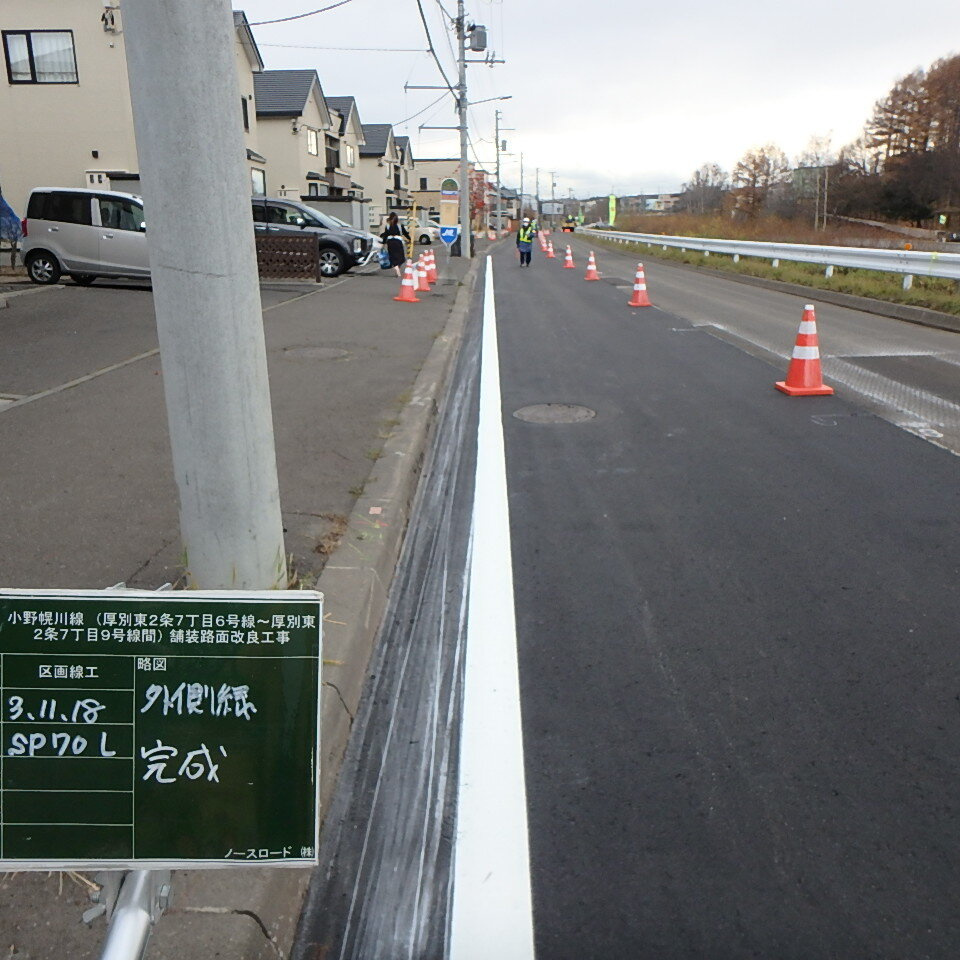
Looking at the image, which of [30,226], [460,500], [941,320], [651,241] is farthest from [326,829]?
[651,241]

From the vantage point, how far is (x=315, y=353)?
10.4 m

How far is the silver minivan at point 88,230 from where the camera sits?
57.3ft

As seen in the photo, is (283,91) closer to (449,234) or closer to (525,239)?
(525,239)

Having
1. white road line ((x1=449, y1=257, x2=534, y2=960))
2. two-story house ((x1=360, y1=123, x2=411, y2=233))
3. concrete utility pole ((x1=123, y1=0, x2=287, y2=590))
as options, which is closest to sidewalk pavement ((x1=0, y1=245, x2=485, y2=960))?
white road line ((x1=449, y1=257, x2=534, y2=960))

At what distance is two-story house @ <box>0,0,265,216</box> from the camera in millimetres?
23875

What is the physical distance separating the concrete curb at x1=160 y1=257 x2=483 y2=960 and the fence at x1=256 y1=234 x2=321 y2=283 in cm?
1355

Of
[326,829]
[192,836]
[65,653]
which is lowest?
[326,829]

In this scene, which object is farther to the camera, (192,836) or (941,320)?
(941,320)

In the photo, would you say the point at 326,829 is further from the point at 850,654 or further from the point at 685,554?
the point at 685,554

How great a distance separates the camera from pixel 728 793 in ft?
9.10

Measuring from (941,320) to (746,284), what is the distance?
381 inches

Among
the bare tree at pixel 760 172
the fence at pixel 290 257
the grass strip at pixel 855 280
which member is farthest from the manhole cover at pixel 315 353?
the bare tree at pixel 760 172

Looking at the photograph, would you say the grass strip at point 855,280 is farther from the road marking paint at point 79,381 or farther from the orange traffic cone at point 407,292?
the road marking paint at point 79,381

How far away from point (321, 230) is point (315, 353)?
45.2ft
